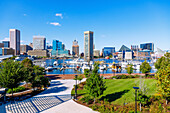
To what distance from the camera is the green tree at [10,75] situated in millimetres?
17594

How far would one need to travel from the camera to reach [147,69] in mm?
34219

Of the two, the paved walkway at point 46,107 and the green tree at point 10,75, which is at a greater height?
the green tree at point 10,75

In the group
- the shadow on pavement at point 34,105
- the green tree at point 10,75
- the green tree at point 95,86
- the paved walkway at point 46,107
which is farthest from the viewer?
the green tree at point 10,75

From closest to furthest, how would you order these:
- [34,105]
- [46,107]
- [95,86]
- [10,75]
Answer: [46,107]
[95,86]
[34,105]
[10,75]

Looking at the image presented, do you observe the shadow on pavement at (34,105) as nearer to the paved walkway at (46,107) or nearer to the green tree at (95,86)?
the paved walkway at (46,107)

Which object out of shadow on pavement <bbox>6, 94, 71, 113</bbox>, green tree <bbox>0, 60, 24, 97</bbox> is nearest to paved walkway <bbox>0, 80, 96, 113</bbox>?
shadow on pavement <bbox>6, 94, 71, 113</bbox>

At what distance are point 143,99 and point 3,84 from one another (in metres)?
18.8

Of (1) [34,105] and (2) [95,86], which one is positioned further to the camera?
(1) [34,105]

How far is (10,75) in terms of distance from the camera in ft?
58.3

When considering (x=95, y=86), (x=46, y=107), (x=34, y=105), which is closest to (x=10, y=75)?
(x=34, y=105)

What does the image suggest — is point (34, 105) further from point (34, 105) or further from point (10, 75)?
point (10, 75)

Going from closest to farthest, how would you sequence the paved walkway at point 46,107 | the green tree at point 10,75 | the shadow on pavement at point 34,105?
the paved walkway at point 46,107
the shadow on pavement at point 34,105
the green tree at point 10,75

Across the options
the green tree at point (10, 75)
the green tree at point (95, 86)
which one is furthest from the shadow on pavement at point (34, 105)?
the green tree at point (95, 86)

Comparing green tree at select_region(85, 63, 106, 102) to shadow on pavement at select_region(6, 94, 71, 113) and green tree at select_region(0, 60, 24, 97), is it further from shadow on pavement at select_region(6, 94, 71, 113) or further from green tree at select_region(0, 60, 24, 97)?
green tree at select_region(0, 60, 24, 97)
